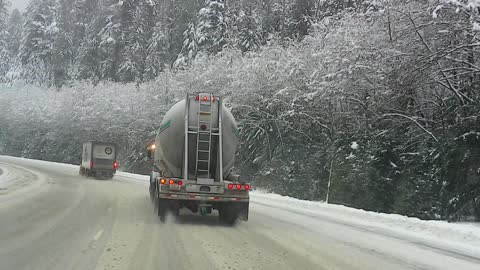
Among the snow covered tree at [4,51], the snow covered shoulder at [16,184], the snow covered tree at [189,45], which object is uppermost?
the snow covered tree at [4,51]

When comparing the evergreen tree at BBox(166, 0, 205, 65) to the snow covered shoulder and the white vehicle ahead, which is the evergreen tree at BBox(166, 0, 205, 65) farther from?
the snow covered shoulder

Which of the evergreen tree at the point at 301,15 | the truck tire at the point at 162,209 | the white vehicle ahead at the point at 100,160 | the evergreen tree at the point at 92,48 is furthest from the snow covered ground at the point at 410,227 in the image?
the evergreen tree at the point at 92,48

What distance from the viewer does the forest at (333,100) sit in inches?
634

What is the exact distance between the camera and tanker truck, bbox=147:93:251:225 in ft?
39.0

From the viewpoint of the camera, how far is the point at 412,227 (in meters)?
12.9

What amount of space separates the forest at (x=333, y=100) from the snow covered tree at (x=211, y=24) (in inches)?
5.4

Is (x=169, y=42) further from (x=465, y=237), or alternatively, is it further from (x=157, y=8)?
(x=465, y=237)

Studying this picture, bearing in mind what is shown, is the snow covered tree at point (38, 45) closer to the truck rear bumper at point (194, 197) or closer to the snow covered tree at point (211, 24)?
the snow covered tree at point (211, 24)

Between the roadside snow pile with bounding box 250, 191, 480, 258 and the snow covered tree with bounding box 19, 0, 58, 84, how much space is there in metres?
62.5

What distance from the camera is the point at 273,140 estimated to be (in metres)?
29.0

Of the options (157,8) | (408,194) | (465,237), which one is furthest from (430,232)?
(157,8)

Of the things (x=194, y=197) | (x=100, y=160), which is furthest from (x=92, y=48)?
(x=194, y=197)

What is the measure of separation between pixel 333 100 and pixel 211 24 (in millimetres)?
30233

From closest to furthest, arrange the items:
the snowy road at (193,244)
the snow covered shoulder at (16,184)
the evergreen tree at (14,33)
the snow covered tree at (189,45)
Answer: the snowy road at (193,244), the snow covered shoulder at (16,184), the snow covered tree at (189,45), the evergreen tree at (14,33)
